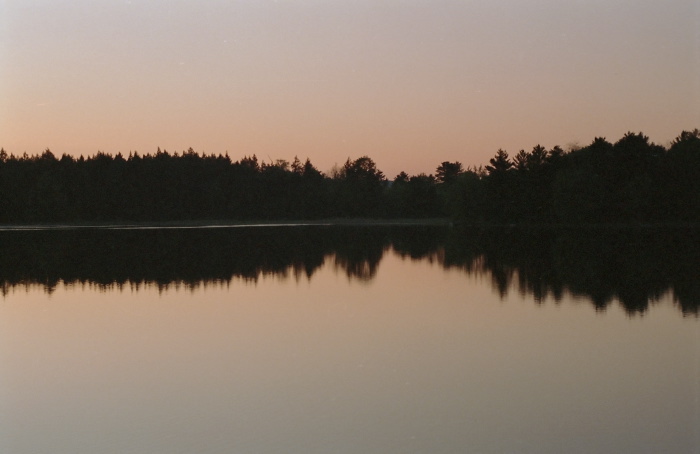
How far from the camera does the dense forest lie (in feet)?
257

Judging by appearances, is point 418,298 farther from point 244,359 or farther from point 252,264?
point 252,264

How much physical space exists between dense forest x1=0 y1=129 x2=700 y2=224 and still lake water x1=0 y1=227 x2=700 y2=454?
167ft

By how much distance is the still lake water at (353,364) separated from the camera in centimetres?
1051

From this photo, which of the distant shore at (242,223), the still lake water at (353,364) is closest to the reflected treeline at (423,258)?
the still lake water at (353,364)

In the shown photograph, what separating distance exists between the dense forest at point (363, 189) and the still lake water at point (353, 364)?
51029 millimetres

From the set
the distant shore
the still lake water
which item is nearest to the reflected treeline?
the still lake water

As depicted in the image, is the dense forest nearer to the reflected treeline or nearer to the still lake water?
the reflected treeline

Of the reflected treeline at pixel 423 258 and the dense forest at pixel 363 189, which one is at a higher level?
the dense forest at pixel 363 189

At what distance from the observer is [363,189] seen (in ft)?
450

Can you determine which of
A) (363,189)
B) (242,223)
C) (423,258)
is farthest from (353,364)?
(363,189)

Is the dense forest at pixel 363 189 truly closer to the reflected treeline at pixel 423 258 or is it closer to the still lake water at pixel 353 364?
the reflected treeline at pixel 423 258

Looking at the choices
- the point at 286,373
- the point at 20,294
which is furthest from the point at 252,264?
the point at 286,373

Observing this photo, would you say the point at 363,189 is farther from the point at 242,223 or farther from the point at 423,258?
the point at 423,258

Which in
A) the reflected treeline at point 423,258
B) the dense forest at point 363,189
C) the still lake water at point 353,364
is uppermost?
the dense forest at point 363,189
